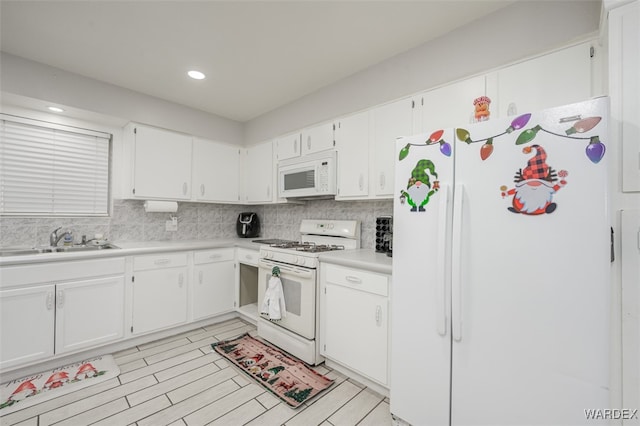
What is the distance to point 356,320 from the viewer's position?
78.8 inches

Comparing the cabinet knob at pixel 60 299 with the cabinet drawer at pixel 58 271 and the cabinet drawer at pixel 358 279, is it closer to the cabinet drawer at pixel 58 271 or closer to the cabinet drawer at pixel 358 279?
the cabinet drawer at pixel 58 271

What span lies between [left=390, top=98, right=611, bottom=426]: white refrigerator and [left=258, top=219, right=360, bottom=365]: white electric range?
0.81 meters

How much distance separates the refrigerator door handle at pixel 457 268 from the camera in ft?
4.36

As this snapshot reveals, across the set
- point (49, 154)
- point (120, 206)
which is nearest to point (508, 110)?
point (120, 206)

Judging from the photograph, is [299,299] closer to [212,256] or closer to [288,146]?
[212,256]

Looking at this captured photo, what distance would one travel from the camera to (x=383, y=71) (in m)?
2.37

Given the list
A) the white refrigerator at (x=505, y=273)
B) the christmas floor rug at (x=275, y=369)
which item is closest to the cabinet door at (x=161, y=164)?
the christmas floor rug at (x=275, y=369)

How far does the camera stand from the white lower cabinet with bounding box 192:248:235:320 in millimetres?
2979

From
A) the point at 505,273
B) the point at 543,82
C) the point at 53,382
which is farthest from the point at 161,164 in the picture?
the point at 543,82

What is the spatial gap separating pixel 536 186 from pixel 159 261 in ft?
9.92

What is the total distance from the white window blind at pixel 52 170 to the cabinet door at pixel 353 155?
2557 millimetres

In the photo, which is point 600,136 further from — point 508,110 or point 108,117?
point 108,117

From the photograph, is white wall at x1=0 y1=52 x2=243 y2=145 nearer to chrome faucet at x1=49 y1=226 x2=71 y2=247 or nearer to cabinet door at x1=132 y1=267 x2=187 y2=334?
chrome faucet at x1=49 y1=226 x2=71 y2=247

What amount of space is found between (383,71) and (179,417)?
116 inches
